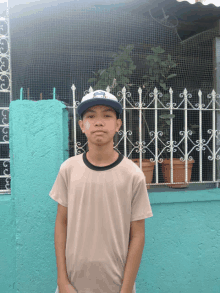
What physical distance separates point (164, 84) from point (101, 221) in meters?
1.97

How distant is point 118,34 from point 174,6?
1229 mm

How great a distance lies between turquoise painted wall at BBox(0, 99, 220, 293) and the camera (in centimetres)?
224

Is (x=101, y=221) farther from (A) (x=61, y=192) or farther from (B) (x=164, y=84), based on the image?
(B) (x=164, y=84)

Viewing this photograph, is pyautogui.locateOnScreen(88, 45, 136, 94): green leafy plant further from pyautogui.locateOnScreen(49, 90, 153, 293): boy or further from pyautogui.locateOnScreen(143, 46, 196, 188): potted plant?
pyautogui.locateOnScreen(49, 90, 153, 293): boy

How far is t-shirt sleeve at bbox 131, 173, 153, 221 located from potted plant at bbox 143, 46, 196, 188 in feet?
4.34

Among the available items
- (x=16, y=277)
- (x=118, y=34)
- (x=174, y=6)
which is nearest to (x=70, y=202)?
(x=16, y=277)

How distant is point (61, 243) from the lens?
143cm

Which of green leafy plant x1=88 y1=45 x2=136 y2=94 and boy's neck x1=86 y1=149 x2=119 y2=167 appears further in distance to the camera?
green leafy plant x1=88 y1=45 x2=136 y2=94

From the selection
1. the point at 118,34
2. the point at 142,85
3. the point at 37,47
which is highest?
the point at 118,34

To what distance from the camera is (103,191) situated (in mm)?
1358

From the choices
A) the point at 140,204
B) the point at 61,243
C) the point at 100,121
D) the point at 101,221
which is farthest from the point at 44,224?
the point at 100,121

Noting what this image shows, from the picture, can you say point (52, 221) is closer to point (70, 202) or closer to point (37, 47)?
point (70, 202)

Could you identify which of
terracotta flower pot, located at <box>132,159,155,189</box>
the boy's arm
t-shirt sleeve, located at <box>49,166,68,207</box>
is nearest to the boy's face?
t-shirt sleeve, located at <box>49,166,68,207</box>

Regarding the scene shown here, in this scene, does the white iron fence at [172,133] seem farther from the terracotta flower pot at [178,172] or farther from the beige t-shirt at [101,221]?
the beige t-shirt at [101,221]
